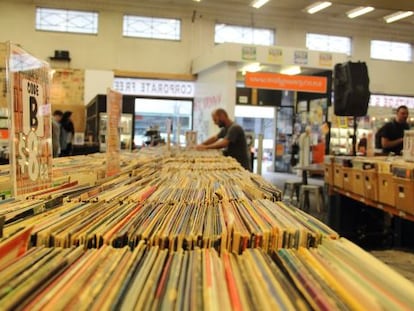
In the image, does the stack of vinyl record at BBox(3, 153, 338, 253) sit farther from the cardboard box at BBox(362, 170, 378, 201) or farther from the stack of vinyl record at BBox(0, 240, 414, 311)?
the cardboard box at BBox(362, 170, 378, 201)

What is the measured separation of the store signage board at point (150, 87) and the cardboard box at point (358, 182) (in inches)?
296

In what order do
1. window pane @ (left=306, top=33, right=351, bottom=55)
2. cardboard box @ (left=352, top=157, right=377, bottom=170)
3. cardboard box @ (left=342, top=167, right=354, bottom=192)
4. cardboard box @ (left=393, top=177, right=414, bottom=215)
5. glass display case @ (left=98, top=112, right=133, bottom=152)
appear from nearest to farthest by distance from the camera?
1. cardboard box @ (left=393, top=177, right=414, bottom=215)
2. cardboard box @ (left=352, top=157, right=377, bottom=170)
3. cardboard box @ (left=342, top=167, right=354, bottom=192)
4. glass display case @ (left=98, top=112, right=133, bottom=152)
5. window pane @ (left=306, top=33, right=351, bottom=55)

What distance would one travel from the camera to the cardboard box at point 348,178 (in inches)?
164

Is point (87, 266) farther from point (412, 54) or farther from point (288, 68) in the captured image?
point (412, 54)

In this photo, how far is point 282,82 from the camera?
28.1 feet

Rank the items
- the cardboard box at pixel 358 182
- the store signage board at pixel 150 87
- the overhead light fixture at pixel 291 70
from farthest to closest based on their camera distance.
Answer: the store signage board at pixel 150 87, the overhead light fixture at pixel 291 70, the cardboard box at pixel 358 182

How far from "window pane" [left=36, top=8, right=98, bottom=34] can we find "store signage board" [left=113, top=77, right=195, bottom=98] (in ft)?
5.12

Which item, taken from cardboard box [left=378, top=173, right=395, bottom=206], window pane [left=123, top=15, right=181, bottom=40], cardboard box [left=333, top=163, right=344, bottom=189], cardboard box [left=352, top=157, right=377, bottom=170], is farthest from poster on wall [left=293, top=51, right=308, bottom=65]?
cardboard box [left=378, top=173, right=395, bottom=206]

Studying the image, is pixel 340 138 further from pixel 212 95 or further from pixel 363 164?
pixel 363 164

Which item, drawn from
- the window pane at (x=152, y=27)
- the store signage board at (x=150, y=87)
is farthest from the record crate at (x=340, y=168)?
the window pane at (x=152, y=27)

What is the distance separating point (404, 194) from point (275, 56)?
6.02 m

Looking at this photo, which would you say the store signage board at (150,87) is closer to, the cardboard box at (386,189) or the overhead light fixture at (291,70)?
the overhead light fixture at (291,70)

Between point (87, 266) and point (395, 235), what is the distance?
3713 mm

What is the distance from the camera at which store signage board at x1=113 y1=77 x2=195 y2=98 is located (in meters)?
10.9
